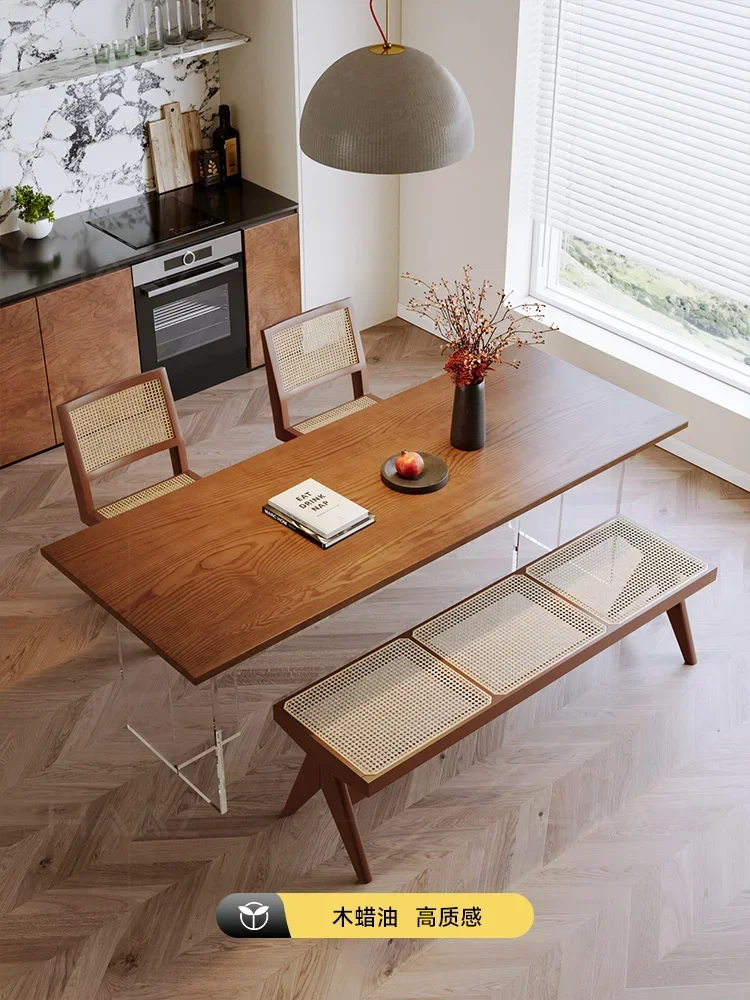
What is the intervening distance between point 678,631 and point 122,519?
195 cm

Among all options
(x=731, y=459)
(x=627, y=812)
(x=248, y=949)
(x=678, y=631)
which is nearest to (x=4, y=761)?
(x=248, y=949)

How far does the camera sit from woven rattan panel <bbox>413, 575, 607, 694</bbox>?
145 inches

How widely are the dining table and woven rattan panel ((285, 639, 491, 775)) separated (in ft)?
0.87

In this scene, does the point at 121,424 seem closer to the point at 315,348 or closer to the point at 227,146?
the point at 315,348

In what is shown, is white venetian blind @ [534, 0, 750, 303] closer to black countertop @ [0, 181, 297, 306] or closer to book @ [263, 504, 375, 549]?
black countertop @ [0, 181, 297, 306]

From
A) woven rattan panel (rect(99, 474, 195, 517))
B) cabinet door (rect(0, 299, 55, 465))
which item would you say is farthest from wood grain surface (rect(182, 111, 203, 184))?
woven rattan panel (rect(99, 474, 195, 517))

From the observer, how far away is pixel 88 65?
5.37m

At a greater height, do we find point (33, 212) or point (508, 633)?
point (33, 212)

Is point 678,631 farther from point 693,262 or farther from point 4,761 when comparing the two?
point 4,761

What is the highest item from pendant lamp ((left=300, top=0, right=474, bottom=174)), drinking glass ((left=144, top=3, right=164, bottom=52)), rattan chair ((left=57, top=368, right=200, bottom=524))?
pendant lamp ((left=300, top=0, right=474, bottom=174))

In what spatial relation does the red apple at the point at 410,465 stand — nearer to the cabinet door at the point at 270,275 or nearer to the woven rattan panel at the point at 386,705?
the woven rattan panel at the point at 386,705

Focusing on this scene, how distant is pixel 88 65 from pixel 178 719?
9.73 ft

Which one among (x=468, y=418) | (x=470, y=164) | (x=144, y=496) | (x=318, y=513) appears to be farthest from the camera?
(x=470, y=164)

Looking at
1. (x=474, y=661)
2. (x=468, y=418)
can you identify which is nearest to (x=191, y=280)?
(x=468, y=418)
